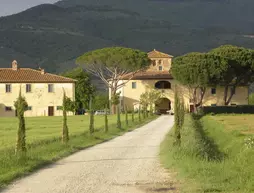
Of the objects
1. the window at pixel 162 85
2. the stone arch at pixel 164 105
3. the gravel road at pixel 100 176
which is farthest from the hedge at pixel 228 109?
the gravel road at pixel 100 176

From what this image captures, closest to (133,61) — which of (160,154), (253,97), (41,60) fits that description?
(253,97)

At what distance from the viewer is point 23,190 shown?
44.0 ft

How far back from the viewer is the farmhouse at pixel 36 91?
88.1 m

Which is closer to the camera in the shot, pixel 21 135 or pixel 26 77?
pixel 21 135

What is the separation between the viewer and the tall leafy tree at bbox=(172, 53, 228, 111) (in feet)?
274

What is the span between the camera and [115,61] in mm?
92125

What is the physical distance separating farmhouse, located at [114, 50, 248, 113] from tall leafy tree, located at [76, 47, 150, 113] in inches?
160

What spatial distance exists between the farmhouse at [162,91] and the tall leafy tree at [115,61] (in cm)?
407

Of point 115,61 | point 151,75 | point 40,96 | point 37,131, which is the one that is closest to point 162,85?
point 151,75

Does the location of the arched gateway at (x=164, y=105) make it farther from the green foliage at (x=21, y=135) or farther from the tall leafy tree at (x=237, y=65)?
the green foliage at (x=21, y=135)

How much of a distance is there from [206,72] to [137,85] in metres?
18.4

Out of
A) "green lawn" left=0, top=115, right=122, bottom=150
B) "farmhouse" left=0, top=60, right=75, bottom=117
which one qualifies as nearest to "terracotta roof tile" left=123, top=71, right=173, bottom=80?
"farmhouse" left=0, top=60, right=75, bottom=117

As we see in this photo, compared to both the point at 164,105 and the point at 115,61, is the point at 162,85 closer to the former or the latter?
the point at 164,105

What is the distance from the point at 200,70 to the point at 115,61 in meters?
13.9
